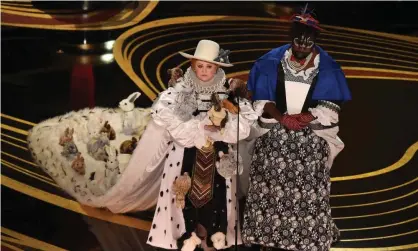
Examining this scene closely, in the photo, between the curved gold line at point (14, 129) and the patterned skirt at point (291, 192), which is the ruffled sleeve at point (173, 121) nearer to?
the patterned skirt at point (291, 192)

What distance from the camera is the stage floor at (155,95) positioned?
5852mm

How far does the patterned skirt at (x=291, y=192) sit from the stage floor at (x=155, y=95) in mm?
624

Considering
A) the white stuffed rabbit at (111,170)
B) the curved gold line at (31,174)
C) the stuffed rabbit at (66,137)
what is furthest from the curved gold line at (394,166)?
the curved gold line at (31,174)

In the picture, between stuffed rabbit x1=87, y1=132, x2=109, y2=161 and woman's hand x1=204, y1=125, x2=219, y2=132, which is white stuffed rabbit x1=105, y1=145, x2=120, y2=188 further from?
woman's hand x1=204, y1=125, x2=219, y2=132

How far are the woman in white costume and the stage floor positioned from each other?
453 mm

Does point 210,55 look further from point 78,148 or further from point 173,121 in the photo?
point 78,148

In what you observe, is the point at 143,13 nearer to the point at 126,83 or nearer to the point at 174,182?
the point at 126,83

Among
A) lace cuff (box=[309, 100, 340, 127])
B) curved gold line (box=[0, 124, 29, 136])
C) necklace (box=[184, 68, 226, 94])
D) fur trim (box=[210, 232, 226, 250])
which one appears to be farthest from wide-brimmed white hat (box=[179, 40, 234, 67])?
curved gold line (box=[0, 124, 29, 136])

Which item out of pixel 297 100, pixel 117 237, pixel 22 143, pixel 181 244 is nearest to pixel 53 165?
pixel 22 143

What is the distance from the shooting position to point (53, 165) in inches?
253

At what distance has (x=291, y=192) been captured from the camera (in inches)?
203

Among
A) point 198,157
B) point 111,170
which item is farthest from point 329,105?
point 111,170

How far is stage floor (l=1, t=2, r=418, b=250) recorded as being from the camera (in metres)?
5.85

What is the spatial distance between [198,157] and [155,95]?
216cm
